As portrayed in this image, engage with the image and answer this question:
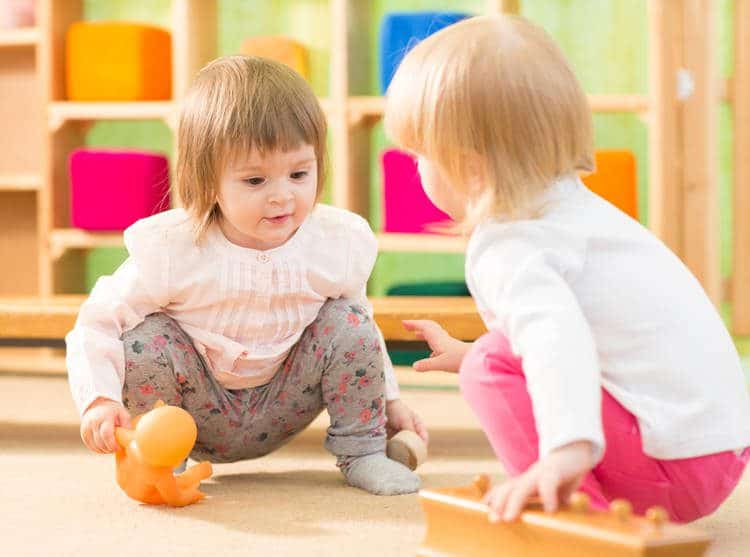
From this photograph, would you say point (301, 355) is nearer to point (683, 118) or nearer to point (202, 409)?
point (202, 409)

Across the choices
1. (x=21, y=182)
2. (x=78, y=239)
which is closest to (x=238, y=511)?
(x=78, y=239)

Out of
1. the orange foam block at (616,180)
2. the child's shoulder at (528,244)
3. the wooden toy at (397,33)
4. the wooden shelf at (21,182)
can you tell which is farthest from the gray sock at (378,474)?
the wooden shelf at (21,182)

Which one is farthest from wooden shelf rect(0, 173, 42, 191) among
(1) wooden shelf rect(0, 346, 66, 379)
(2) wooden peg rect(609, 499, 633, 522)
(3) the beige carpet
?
(2) wooden peg rect(609, 499, 633, 522)

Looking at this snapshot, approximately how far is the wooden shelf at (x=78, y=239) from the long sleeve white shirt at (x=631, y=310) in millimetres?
1696

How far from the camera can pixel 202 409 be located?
4.00 ft

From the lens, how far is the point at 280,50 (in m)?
2.35

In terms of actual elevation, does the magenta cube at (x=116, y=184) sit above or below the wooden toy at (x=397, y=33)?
below

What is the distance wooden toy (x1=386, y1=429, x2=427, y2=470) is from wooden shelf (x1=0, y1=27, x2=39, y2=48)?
1.72 m

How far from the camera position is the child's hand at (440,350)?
3.41ft

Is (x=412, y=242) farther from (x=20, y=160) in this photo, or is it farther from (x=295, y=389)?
(x=20, y=160)

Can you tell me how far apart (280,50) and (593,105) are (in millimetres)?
662

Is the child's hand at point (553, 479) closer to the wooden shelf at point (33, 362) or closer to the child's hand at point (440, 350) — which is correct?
the child's hand at point (440, 350)

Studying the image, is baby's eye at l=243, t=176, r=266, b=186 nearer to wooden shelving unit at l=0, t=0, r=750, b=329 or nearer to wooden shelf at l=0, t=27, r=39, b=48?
wooden shelving unit at l=0, t=0, r=750, b=329

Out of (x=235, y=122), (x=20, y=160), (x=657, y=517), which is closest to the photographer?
(x=657, y=517)
